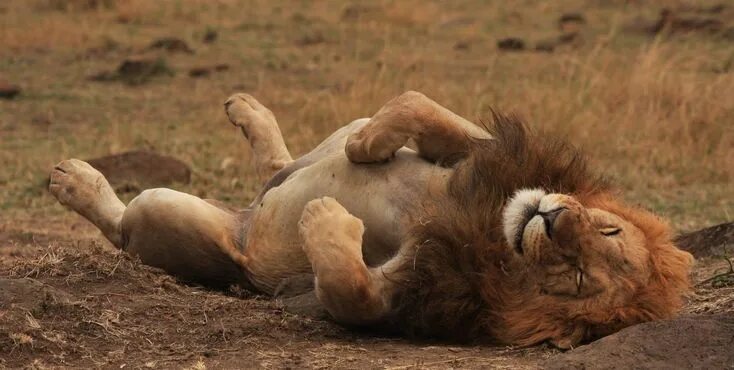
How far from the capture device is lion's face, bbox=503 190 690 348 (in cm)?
322

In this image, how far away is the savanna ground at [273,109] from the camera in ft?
11.2

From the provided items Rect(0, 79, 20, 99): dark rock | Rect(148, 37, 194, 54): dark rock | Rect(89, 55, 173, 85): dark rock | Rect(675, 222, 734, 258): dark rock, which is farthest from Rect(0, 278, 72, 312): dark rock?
Rect(148, 37, 194, 54): dark rock

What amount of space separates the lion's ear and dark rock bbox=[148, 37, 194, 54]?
29.3 ft

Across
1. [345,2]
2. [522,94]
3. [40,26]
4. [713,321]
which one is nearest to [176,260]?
[713,321]

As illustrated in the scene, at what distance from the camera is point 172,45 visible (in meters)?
11.9

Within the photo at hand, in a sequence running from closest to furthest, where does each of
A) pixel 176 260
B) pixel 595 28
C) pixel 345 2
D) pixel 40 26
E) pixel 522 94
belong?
pixel 176 260
pixel 522 94
pixel 40 26
pixel 595 28
pixel 345 2

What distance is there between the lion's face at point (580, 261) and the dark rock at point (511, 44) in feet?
29.0

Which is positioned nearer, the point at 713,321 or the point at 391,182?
the point at 713,321

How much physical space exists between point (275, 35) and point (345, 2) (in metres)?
2.49

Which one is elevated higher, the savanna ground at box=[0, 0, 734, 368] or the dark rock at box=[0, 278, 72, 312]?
the dark rock at box=[0, 278, 72, 312]

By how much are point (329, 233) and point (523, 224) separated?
0.51m

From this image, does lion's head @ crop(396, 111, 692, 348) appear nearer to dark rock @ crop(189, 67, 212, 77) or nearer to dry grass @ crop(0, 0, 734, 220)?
dry grass @ crop(0, 0, 734, 220)

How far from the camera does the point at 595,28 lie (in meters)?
13.5

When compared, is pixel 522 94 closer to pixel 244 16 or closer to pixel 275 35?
pixel 275 35
